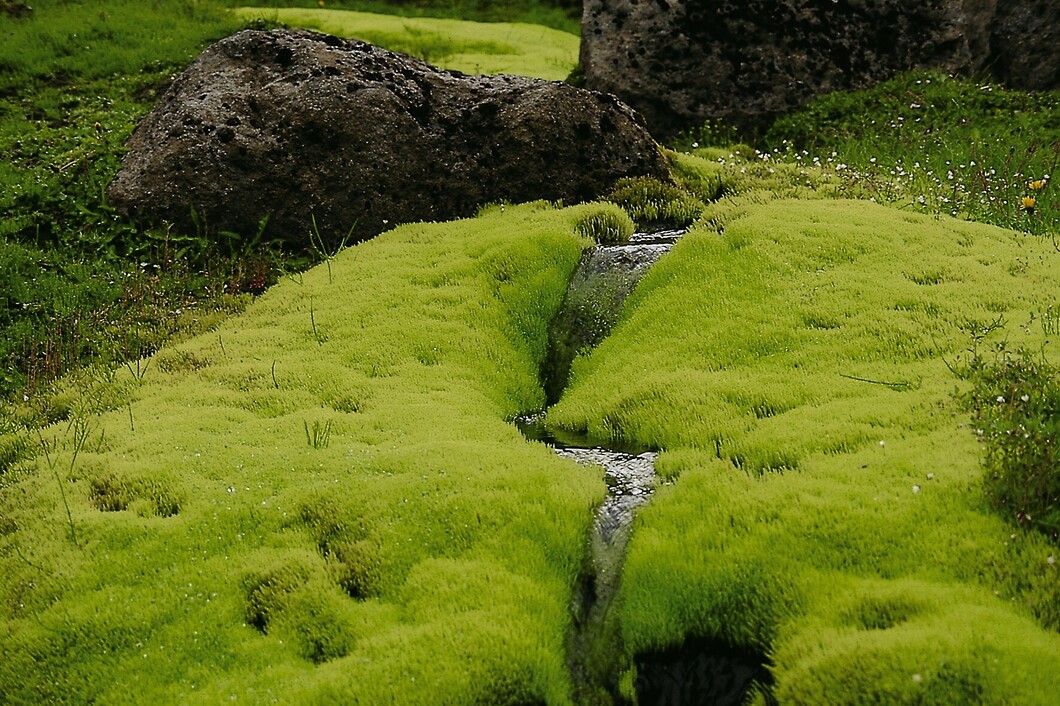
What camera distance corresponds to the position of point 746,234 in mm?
9719

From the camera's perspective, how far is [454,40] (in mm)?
26375

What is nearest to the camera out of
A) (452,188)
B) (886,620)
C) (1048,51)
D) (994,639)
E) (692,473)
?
(994,639)

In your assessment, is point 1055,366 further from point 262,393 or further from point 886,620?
point 262,393

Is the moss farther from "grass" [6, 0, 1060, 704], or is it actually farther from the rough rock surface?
the rough rock surface

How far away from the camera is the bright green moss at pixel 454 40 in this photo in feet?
78.7

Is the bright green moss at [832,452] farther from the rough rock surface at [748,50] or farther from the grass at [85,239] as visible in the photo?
the rough rock surface at [748,50]

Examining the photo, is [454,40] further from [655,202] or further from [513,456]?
[513,456]

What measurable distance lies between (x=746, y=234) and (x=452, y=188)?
4.54 m

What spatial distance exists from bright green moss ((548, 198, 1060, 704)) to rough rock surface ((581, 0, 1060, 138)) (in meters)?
7.61

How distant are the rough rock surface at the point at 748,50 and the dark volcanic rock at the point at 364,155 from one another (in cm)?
447

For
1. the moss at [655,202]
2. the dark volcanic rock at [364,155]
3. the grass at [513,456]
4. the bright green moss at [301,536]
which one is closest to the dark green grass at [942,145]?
the grass at [513,456]

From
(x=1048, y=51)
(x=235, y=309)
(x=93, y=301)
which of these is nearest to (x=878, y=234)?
(x=235, y=309)

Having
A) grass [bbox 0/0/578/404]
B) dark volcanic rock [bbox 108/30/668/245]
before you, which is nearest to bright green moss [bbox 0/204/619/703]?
grass [bbox 0/0/578/404]

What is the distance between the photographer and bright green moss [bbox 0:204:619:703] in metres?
4.79
